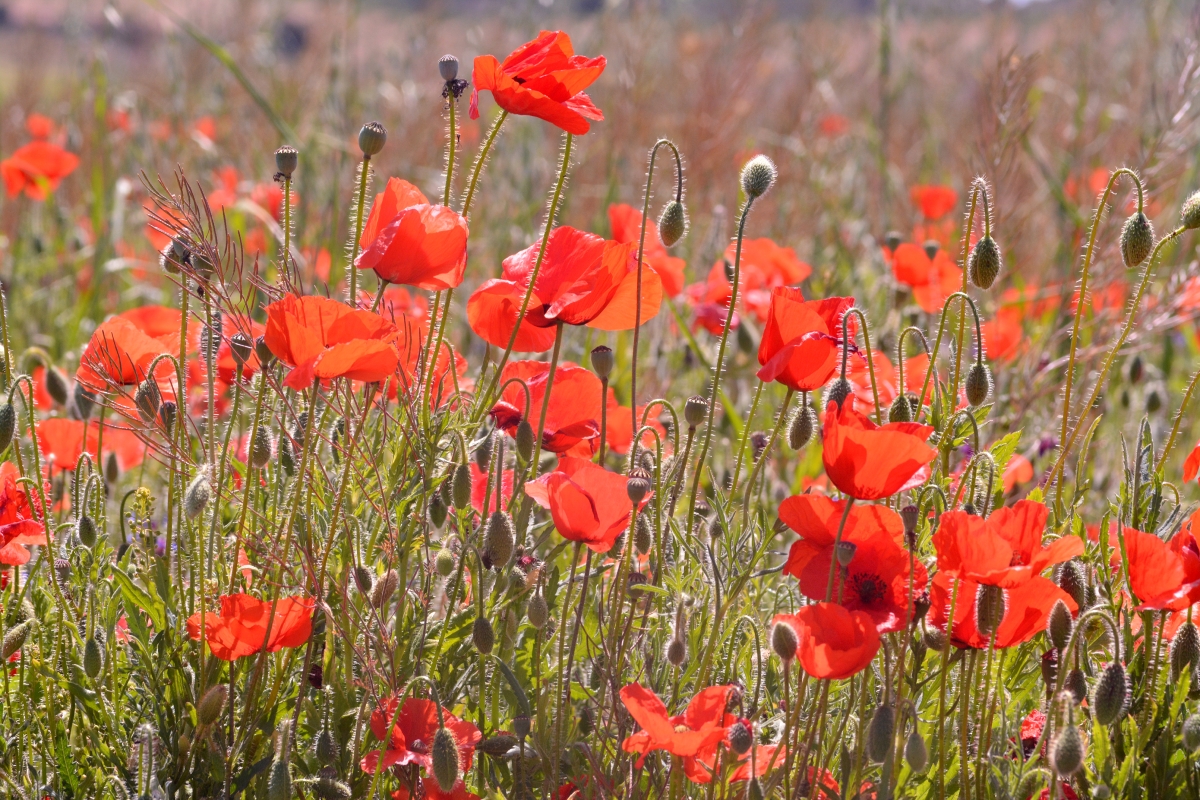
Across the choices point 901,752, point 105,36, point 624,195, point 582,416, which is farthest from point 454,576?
point 105,36

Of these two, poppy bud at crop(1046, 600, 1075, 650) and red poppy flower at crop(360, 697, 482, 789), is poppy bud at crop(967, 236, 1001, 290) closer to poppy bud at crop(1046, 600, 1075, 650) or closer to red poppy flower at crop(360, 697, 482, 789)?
poppy bud at crop(1046, 600, 1075, 650)

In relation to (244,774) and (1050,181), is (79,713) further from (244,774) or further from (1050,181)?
(1050,181)

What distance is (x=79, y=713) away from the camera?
1467 millimetres

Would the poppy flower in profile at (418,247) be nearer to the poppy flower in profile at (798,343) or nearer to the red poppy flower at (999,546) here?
the poppy flower in profile at (798,343)

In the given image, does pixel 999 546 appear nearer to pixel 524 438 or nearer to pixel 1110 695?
pixel 1110 695

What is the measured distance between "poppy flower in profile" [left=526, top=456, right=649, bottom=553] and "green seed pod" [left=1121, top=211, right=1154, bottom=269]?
736 mm

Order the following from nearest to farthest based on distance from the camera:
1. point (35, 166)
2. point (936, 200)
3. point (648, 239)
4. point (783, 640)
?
point (783, 640)
point (648, 239)
point (35, 166)
point (936, 200)

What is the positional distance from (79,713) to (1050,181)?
2.81 m

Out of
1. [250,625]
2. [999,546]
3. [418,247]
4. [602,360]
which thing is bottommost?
[250,625]

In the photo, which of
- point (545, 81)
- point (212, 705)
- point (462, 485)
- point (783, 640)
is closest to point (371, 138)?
point (545, 81)

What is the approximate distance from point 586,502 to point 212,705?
0.48 m

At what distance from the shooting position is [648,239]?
1975 millimetres

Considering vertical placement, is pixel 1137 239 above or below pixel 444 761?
above

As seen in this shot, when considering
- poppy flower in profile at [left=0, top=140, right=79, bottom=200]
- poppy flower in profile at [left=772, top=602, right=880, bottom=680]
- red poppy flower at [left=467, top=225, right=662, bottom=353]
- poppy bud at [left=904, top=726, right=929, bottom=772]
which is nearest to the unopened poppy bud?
red poppy flower at [left=467, top=225, right=662, bottom=353]
